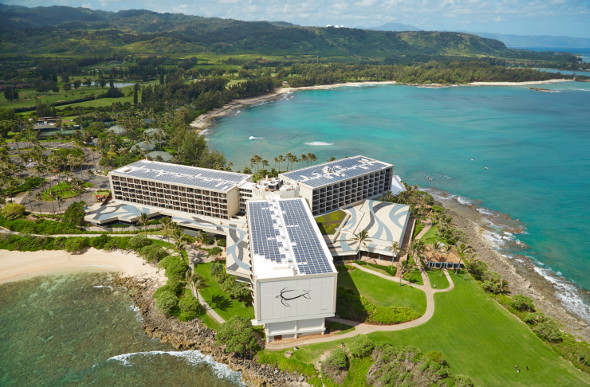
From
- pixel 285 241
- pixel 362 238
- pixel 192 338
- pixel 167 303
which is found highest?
pixel 285 241

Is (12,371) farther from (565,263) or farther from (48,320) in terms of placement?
(565,263)

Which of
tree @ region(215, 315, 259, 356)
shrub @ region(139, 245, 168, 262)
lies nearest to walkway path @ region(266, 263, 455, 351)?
tree @ region(215, 315, 259, 356)

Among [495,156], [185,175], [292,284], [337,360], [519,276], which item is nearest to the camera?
[337,360]

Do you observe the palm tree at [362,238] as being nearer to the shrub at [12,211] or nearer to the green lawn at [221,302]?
the green lawn at [221,302]

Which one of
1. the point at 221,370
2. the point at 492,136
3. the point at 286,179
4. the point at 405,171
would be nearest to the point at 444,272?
the point at 286,179

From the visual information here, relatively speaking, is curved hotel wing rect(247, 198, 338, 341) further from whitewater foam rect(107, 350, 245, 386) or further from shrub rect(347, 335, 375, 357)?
whitewater foam rect(107, 350, 245, 386)

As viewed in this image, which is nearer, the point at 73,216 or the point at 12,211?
the point at 73,216

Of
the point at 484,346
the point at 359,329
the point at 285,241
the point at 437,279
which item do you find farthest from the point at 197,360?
the point at 437,279

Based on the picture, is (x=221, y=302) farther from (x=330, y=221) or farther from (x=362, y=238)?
(x=330, y=221)
